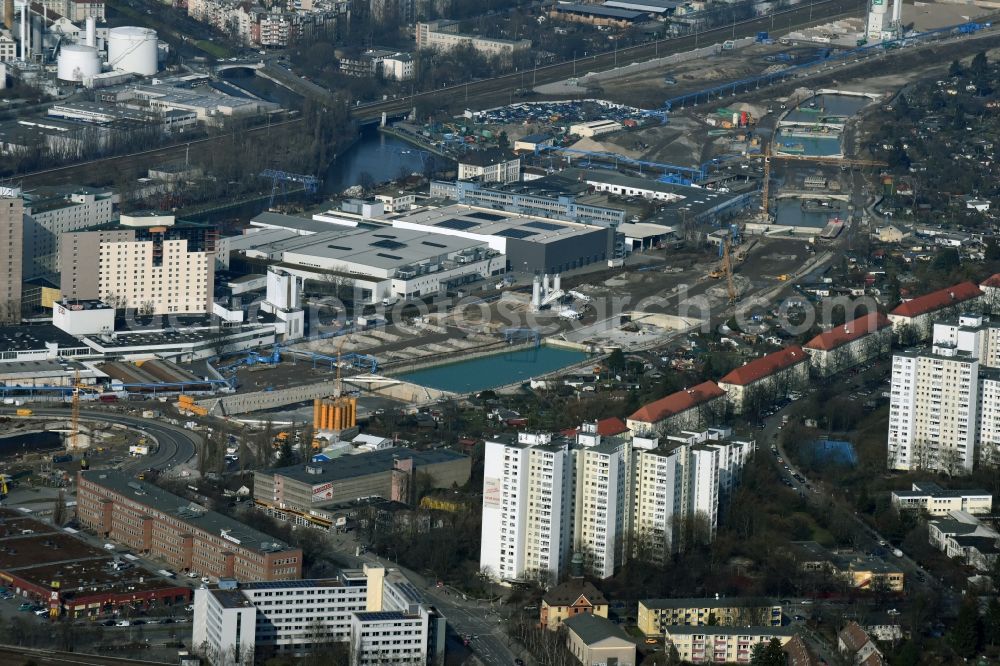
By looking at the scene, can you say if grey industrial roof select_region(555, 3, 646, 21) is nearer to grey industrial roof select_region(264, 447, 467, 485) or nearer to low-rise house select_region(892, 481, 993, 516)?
grey industrial roof select_region(264, 447, 467, 485)

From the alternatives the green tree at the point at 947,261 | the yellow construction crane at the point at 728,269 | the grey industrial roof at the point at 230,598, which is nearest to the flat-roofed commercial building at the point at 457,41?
the yellow construction crane at the point at 728,269

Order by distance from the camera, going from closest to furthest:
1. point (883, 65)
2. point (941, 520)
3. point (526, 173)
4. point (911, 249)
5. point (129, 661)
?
1. point (129, 661)
2. point (941, 520)
3. point (911, 249)
4. point (526, 173)
5. point (883, 65)

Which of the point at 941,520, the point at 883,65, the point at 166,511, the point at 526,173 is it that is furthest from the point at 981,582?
the point at 883,65

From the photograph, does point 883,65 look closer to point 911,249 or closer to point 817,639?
point 911,249

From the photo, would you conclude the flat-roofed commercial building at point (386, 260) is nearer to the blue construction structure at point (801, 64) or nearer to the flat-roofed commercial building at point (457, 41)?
the blue construction structure at point (801, 64)

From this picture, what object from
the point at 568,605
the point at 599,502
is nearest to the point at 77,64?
the point at 599,502

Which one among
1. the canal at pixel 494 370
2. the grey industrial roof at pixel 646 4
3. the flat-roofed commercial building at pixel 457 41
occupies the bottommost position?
the canal at pixel 494 370

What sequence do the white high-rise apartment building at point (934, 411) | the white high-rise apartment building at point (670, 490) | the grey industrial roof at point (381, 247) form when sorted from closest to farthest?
the white high-rise apartment building at point (670, 490), the white high-rise apartment building at point (934, 411), the grey industrial roof at point (381, 247)
